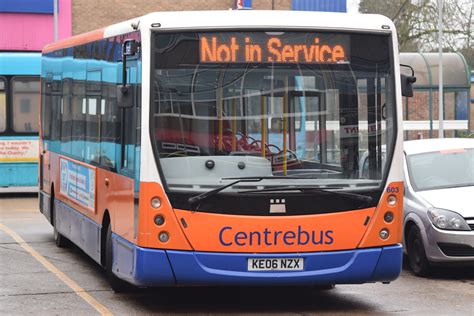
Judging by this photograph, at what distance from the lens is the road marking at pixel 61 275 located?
10.3m

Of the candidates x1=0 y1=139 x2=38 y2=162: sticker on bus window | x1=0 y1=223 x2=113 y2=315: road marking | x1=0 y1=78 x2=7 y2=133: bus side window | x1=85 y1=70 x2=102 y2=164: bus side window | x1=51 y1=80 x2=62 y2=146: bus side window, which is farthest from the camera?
x1=0 y1=78 x2=7 y2=133: bus side window

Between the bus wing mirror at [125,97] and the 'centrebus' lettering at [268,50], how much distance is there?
77 cm

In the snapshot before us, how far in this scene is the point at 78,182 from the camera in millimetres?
13242

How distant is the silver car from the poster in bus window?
3648 millimetres

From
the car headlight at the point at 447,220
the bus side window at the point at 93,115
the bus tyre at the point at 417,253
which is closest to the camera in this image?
the bus side window at the point at 93,115

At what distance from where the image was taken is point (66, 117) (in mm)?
14578

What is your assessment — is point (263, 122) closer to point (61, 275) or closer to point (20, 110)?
point (61, 275)

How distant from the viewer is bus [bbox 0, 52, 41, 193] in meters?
26.5

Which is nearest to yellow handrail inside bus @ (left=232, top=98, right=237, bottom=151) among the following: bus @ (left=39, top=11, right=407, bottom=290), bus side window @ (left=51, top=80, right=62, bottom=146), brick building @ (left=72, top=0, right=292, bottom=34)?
bus @ (left=39, top=11, right=407, bottom=290)

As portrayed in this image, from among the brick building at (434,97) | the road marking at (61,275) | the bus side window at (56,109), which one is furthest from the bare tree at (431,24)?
the bus side window at (56,109)

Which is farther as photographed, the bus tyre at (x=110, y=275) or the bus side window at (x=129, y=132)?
the bus tyre at (x=110, y=275)

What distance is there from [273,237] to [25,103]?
18.3m

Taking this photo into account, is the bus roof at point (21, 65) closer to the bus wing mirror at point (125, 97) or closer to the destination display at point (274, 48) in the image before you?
the bus wing mirror at point (125, 97)

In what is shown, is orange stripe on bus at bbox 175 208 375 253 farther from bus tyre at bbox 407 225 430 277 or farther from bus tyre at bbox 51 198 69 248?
bus tyre at bbox 51 198 69 248
